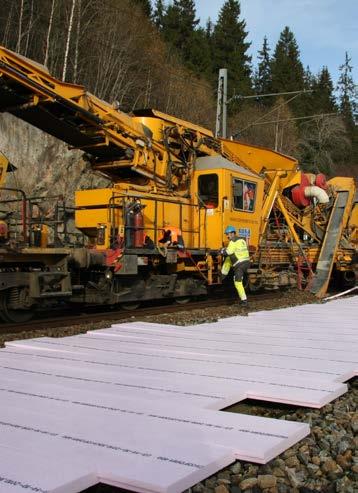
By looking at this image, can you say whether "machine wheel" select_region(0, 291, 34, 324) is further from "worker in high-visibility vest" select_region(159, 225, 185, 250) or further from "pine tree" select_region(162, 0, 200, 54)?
"pine tree" select_region(162, 0, 200, 54)

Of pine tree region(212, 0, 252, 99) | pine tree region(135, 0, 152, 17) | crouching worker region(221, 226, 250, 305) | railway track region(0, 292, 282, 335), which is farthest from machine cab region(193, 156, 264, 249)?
pine tree region(212, 0, 252, 99)

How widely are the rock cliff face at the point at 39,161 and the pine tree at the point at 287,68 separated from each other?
52367mm

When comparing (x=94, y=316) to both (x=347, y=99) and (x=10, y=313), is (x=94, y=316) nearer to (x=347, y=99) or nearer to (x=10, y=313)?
(x=10, y=313)

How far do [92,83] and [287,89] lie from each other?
4569 centimetres

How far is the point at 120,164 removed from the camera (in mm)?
11883

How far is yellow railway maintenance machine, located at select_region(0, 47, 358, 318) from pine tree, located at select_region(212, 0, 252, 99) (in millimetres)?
44991

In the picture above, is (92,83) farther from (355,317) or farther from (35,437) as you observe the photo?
(35,437)

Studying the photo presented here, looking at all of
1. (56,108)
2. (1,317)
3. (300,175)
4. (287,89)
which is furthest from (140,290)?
(287,89)

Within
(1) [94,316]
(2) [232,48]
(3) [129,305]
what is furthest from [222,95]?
(2) [232,48]

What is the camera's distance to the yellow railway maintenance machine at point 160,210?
988 centimetres

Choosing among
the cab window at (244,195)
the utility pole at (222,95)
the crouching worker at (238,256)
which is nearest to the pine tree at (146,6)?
the utility pole at (222,95)

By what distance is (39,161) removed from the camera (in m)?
23.6

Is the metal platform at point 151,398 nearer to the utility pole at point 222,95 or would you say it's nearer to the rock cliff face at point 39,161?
the utility pole at point 222,95

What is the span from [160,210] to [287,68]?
6590 centimetres
